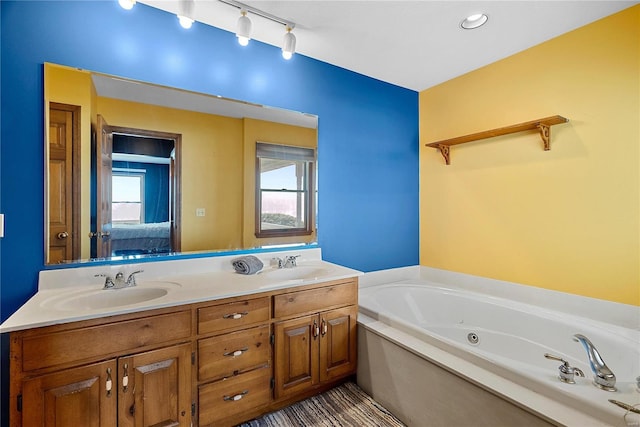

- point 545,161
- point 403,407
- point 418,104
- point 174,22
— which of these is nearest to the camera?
point 403,407

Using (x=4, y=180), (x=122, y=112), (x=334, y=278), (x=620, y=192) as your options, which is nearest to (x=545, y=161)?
(x=620, y=192)

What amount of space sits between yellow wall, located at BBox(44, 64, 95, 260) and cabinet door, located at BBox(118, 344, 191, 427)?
72cm

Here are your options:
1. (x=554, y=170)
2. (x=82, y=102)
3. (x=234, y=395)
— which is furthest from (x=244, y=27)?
→ (x=554, y=170)

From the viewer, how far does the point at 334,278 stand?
6.27 ft

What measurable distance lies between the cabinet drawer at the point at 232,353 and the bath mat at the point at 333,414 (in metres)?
0.38

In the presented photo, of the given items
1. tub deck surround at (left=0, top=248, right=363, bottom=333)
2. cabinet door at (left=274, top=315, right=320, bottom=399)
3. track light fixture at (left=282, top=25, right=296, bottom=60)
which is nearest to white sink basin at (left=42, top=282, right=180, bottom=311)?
tub deck surround at (left=0, top=248, right=363, bottom=333)

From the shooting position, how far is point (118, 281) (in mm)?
1597

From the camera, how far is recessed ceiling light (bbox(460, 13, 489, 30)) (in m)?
1.86

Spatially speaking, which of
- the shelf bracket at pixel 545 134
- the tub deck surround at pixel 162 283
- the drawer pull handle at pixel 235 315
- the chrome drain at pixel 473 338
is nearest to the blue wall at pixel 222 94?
the tub deck surround at pixel 162 283

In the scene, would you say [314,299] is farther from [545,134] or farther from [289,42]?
[545,134]

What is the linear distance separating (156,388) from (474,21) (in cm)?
276

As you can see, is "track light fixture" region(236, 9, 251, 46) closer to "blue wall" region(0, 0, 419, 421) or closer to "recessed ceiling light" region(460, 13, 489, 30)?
"blue wall" region(0, 0, 419, 421)

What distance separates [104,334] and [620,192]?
2.90 metres

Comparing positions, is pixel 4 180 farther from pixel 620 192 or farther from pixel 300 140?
pixel 620 192
